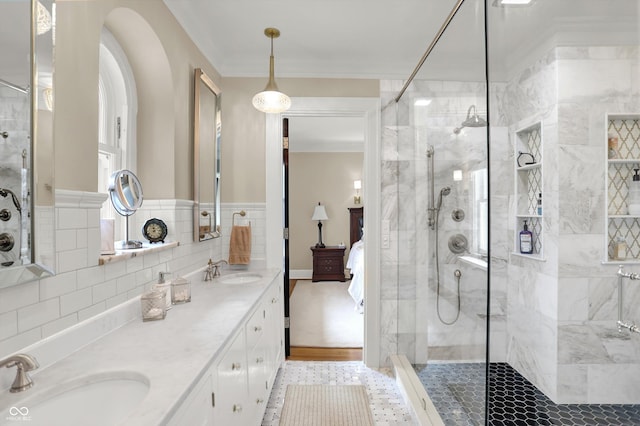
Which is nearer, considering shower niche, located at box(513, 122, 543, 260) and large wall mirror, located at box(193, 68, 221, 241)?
large wall mirror, located at box(193, 68, 221, 241)

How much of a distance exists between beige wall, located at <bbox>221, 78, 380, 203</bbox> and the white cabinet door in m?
1.55

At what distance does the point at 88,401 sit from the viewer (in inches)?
35.8

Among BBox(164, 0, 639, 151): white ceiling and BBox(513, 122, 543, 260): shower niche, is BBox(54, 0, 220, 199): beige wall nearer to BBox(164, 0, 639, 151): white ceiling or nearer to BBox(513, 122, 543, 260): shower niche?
BBox(164, 0, 639, 151): white ceiling

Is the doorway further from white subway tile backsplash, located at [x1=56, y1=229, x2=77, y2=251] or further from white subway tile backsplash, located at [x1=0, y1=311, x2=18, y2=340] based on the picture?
white subway tile backsplash, located at [x1=0, y1=311, x2=18, y2=340]

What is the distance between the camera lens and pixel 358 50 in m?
2.61

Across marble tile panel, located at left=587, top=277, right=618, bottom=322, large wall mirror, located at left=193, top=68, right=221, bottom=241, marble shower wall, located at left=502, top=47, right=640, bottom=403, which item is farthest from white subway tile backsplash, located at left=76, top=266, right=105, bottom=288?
marble tile panel, located at left=587, top=277, right=618, bottom=322

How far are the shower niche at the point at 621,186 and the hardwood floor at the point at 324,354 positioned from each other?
205 centimetres

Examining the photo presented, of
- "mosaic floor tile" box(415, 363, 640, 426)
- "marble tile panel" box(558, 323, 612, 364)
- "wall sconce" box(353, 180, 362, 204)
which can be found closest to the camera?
"mosaic floor tile" box(415, 363, 640, 426)

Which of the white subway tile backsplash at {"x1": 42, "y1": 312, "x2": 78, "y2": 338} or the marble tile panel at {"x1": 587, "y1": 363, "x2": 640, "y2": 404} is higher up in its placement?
the white subway tile backsplash at {"x1": 42, "y1": 312, "x2": 78, "y2": 338}

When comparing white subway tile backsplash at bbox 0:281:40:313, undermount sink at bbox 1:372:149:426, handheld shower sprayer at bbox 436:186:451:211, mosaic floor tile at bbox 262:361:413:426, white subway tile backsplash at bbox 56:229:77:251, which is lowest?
mosaic floor tile at bbox 262:361:413:426

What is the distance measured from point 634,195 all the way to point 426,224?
1.12 meters

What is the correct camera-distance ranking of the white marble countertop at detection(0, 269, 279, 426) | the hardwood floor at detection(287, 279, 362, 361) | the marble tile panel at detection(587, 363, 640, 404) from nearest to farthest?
1. the white marble countertop at detection(0, 269, 279, 426)
2. the marble tile panel at detection(587, 363, 640, 404)
3. the hardwood floor at detection(287, 279, 362, 361)

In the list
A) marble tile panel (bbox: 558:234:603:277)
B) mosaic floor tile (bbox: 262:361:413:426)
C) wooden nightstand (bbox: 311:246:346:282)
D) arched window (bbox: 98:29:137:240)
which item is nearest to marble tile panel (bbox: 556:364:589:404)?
marble tile panel (bbox: 558:234:603:277)

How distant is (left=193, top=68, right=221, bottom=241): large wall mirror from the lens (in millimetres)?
2230
